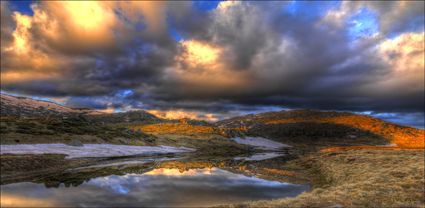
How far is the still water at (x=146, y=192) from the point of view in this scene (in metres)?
20.5

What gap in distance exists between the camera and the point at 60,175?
103ft

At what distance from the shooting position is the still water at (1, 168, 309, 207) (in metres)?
20.5

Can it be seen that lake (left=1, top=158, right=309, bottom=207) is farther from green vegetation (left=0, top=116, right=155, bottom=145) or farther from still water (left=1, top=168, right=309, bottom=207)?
green vegetation (left=0, top=116, right=155, bottom=145)

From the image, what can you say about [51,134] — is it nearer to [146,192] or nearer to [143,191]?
[143,191]

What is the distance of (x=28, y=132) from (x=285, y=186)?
1952 inches

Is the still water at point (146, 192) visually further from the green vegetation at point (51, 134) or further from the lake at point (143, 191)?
the green vegetation at point (51, 134)

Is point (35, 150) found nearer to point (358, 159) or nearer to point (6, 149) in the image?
point (6, 149)

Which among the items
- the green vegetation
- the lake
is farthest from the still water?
the green vegetation

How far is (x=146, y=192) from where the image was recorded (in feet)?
80.3

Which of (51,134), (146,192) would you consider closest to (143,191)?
(146,192)

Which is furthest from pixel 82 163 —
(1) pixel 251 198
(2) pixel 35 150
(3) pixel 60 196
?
(1) pixel 251 198

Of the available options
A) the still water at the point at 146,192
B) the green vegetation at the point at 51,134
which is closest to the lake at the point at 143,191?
the still water at the point at 146,192

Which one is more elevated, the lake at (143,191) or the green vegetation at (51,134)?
the green vegetation at (51,134)

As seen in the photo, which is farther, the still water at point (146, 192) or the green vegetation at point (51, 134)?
the green vegetation at point (51, 134)
